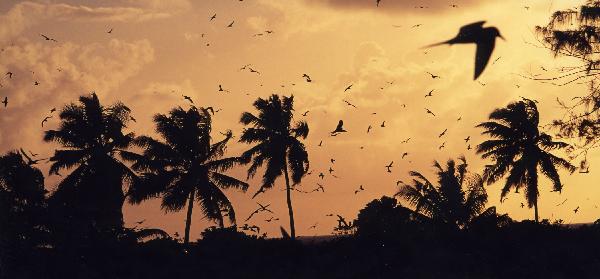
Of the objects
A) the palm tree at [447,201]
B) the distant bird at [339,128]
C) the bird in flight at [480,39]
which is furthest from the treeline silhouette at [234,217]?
the bird in flight at [480,39]

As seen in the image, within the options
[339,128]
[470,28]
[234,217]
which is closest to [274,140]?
[234,217]

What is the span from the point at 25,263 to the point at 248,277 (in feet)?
33.6

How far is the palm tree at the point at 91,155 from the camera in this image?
39344 millimetres

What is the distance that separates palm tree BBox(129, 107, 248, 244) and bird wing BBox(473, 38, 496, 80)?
3827cm

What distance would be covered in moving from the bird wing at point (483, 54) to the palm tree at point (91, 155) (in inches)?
1449

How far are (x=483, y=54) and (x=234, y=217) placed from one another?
3970cm

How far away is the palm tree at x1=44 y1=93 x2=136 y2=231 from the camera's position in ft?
129

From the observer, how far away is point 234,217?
4256cm

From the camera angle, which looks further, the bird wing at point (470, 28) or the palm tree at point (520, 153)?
the palm tree at point (520, 153)

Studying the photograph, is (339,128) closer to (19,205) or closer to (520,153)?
(19,205)

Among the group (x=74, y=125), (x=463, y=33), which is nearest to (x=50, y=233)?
(x=74, y=125)

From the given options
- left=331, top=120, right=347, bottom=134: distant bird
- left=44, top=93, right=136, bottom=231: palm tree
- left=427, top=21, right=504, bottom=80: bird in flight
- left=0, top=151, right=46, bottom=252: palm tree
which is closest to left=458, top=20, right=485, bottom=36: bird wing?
left=427, top=21, right=504, bottom=80: bird in flight

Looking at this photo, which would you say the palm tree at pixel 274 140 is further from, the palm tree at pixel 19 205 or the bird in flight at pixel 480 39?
the bird in flight at pixel 480 39

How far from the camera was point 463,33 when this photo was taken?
3693 mm
